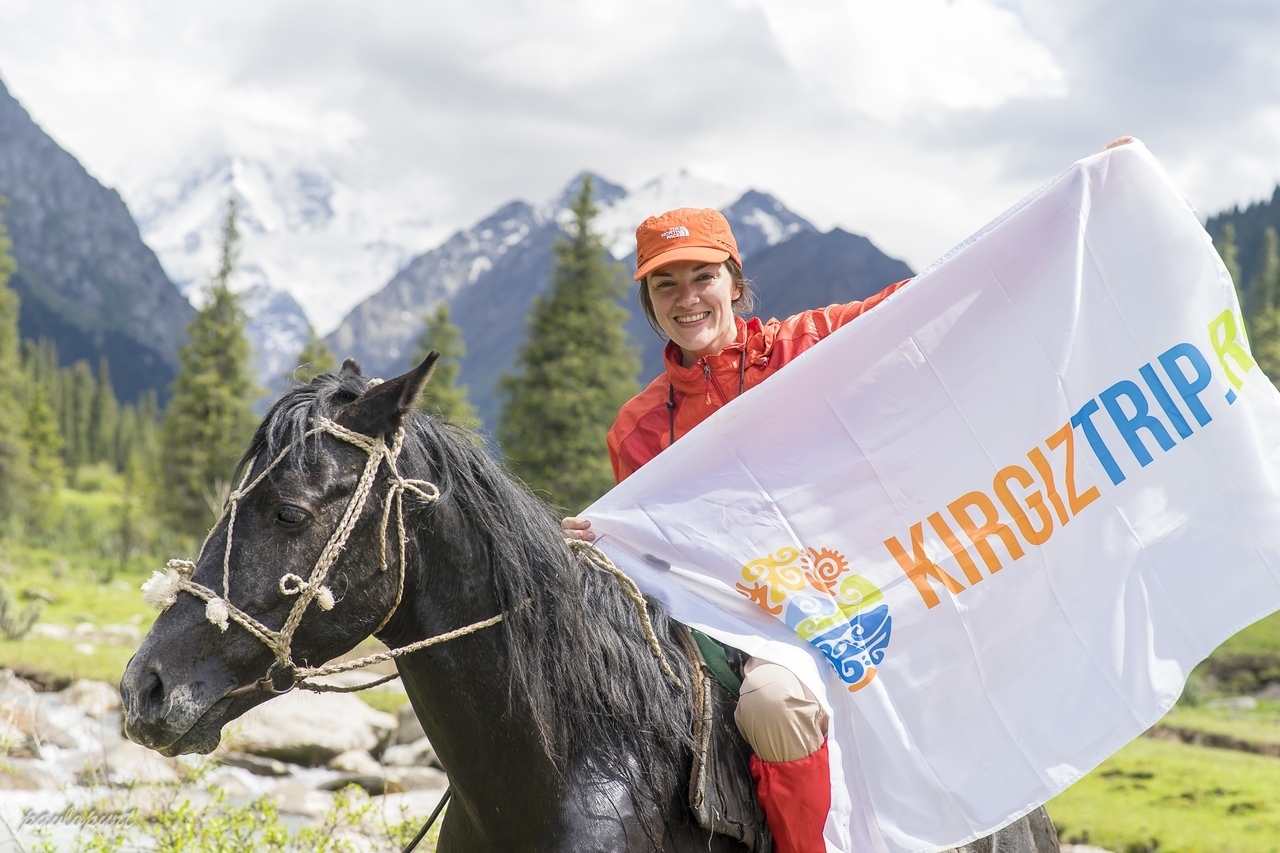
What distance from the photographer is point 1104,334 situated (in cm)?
307

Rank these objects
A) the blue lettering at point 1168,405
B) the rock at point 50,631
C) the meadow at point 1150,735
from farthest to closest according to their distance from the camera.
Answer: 1. the rock at point 50,631
2. the meadow at point 1150,735
3. the blue lettering at point 1168,405

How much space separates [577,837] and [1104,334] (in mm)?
2166

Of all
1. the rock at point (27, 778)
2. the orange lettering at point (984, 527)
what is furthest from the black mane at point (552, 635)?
the rock at point (27, 778)

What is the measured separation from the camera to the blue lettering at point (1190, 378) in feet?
9.93

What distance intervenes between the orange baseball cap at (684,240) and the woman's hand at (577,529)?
86 cm

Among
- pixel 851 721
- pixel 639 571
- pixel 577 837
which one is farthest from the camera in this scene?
pixel 639 571

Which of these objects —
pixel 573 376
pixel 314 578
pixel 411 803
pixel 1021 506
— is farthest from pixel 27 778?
pixel 573 376

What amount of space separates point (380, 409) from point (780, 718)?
1.29 meters

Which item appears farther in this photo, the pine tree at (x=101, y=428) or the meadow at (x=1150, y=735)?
the pine tree at (x=101, y=428)

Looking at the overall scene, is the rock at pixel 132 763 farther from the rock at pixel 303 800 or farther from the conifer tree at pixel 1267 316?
the conifer tree at pixel 1267 316

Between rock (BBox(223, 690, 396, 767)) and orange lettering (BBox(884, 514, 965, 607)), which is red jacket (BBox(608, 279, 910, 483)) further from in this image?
rock (BBox(223, 690, 396, 767))

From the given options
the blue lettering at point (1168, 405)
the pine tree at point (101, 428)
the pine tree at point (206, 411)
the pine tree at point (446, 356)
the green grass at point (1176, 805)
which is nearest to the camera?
the blue lettering at point (1168, 405)

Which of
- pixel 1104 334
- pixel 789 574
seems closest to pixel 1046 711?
pixel 789 574

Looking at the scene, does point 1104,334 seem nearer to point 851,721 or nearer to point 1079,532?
point 1079,532
